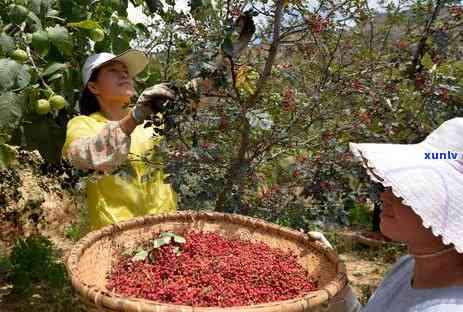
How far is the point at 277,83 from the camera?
257cm

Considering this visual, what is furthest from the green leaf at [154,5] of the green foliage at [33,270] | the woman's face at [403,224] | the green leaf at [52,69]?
the green foliage at [33,270]

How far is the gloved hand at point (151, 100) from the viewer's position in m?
1.66

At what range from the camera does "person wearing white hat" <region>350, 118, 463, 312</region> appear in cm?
100

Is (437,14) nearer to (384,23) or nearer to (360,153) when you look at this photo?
(384,23)

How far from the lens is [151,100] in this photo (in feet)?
5.55

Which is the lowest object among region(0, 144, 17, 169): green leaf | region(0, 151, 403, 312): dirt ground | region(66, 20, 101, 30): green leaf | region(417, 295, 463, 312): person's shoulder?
region(0, 151, 403, 312): dirt ground

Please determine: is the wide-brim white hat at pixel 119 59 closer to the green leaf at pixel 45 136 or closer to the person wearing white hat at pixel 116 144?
the person wearing white hat at pixel 116 144

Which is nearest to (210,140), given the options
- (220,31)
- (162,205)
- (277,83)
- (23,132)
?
(162,205)

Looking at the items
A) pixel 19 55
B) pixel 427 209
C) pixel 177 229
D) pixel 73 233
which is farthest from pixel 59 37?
pixel 73 233

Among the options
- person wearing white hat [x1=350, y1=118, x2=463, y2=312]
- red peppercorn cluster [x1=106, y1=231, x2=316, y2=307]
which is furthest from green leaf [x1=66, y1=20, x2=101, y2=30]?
person wearing white hat [x1=350, y1=118, x2=463, y2=312]

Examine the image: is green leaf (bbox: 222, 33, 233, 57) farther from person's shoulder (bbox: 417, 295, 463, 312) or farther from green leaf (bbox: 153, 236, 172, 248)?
person's shoulder (bbox: 417, 295, 463, 312)

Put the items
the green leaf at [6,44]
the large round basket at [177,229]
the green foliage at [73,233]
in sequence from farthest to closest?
the green foliage at [73,233]
the green leaf at [6,44]
the large round basket at [177,229]

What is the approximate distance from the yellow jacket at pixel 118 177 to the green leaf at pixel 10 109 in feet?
0.67

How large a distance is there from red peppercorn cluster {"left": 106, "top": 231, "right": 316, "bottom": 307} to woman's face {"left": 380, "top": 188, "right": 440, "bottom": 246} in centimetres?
43
